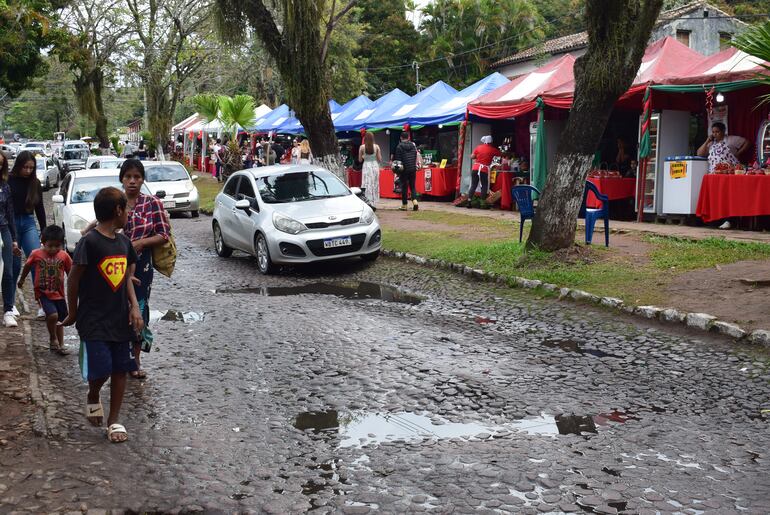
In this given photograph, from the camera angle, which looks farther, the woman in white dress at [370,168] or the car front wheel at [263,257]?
the woman in white dress at [370,168]

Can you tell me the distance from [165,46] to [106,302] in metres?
31.2

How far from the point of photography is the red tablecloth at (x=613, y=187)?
57.5 ft

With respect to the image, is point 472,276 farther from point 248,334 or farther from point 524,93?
point 524,93

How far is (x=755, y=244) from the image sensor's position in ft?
39.0

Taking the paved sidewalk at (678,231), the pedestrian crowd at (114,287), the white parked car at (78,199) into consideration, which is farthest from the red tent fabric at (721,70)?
the pedestrian crowd at (114,287)

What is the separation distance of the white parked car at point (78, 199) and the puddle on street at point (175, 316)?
482cm

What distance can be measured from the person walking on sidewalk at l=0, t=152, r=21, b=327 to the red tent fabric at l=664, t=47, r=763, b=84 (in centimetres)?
1141

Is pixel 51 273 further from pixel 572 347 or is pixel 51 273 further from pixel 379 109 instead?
pixel 379 109

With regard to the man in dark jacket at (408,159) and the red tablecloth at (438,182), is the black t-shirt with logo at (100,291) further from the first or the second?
the red tablecloth at (438,182)

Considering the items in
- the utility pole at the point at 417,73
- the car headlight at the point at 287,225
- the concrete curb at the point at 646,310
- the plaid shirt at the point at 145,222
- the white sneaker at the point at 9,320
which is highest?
the utility pole at the point at 417,73

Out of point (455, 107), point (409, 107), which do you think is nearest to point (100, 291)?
point (455, 107)

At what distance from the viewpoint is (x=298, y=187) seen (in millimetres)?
13500

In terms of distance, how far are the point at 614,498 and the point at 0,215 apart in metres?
6.60

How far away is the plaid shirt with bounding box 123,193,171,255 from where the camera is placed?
6.60m
